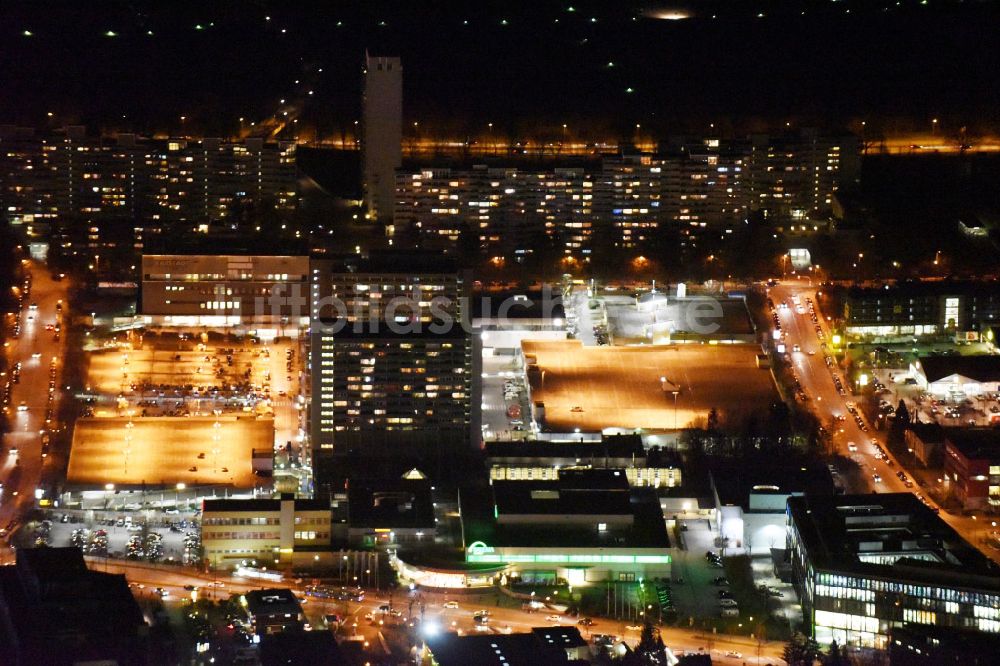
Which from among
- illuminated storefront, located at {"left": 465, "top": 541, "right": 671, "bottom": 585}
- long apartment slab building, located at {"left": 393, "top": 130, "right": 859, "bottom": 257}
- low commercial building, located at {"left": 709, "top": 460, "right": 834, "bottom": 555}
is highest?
long apartment slab building, located at {"left": 393, "top": 130, "right": 859, "bottom": 257}

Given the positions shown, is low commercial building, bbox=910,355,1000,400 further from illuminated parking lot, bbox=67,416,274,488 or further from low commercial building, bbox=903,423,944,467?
illuminated parking lot, bbox=67,416,274,488

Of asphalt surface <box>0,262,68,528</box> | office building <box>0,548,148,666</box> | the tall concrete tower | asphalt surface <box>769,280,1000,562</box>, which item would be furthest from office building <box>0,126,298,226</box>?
office building <box>0,548,148,666</box>

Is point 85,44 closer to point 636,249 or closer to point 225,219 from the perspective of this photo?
point 225,219

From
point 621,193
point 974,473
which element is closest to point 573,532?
point 974,473

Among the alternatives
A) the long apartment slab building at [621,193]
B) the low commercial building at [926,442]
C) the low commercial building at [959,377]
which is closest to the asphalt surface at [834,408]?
the low commercial building at [926,442]

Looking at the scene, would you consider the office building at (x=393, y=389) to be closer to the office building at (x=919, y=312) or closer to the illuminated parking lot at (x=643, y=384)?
the illuminated parking lot at (x=643, y=384)

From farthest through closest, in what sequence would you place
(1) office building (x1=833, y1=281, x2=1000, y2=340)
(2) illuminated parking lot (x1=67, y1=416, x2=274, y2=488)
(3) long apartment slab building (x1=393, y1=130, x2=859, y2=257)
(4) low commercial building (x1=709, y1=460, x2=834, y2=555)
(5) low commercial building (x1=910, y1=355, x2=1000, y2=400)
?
1. (3) long apartment slab building (x1=393, y1=130, x2=859, y2=257)
2. (1) office building (x1=833, y1=281, x2=1000, y2=340)
3. (5) low commercial building (x1=910, y1=355, x2=1000, y2=400)
4. (2) illuminated parking lot (x1=67, y1=416, x2=274, y2=488)
5. (4) low commercial building (x1=709, y1=460, x2=834, y2=555)

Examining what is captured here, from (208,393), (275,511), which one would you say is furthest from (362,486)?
(208,393)

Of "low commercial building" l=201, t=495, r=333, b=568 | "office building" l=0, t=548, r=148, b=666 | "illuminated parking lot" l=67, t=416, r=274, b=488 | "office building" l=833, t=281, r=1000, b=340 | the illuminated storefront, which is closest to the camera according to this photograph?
"office building" l=0, t=548, r=148, b=666
